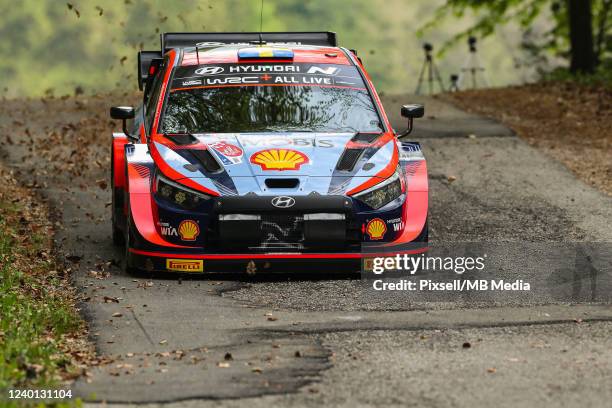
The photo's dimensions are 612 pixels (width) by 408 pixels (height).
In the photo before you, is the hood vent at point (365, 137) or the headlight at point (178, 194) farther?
the hood vent at point (365, 137)

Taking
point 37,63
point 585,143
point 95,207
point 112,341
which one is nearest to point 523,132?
point 585,143

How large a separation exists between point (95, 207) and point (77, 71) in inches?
2879

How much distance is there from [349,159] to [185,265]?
5.07ft

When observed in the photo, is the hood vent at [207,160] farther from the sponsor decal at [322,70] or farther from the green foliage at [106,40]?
the green foliage at [106,40]

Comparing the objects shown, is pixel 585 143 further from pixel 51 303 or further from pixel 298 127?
pixel 51 303

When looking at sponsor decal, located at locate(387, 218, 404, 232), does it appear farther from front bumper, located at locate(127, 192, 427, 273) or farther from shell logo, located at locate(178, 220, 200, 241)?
shell logo, located at locate(178, 220, 200, 241)

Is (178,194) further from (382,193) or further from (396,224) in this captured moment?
(396,224)

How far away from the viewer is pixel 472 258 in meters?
11.0

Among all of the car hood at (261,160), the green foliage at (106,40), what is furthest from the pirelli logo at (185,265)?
the green foliage at (106,40)

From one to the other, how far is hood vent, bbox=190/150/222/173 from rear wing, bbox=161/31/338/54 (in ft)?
11.3

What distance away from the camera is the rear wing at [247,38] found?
534 inches

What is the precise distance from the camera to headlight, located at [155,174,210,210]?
9.93 meters

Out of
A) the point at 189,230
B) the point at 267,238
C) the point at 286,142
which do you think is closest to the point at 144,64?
the point at 286,142

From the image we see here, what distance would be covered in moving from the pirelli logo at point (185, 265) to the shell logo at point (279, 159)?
90 cm
